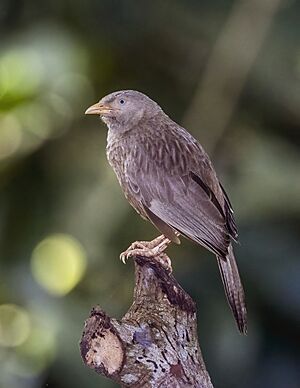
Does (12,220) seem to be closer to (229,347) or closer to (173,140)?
(229,347)

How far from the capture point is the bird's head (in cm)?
350

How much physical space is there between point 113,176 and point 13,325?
0.70m

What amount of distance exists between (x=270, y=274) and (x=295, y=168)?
447 mm

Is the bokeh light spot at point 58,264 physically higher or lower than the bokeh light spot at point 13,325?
higher

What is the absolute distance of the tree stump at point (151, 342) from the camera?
8.62 feet

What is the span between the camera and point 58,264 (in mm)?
4625

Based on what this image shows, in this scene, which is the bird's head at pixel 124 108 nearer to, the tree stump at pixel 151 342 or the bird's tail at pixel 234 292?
the bird's tail at pixel 234 292

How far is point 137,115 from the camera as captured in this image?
352cm

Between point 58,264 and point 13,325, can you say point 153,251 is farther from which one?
point 13,325

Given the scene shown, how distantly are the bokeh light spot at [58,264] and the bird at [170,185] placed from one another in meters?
1.11

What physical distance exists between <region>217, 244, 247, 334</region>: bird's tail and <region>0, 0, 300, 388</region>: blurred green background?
1345 mm

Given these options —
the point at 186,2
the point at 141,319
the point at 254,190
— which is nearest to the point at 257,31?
the point at 186,2

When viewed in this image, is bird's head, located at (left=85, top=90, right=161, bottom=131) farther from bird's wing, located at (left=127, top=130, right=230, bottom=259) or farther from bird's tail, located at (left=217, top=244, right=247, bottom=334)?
bird's tail, located at (left=217, top=244, right=247, bottom=334)

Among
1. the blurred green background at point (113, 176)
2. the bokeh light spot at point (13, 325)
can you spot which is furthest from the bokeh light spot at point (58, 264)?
the bokeh light spot at point (13, 325)
